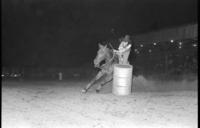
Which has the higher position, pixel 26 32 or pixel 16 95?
pixel 26 32

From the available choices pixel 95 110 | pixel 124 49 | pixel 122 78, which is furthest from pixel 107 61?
pixel 95 110

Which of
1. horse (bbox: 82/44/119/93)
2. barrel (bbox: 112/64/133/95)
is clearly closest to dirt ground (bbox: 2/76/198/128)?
barrel (bbox: 112/64/133/95)

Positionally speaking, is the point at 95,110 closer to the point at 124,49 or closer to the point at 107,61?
the point at 124,49

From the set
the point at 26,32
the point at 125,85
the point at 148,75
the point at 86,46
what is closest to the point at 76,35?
the point at 86,46

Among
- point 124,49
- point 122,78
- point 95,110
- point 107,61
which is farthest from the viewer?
point 107,61

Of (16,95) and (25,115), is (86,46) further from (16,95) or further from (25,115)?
(25,115)

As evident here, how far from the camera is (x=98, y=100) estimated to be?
12562 millimetres

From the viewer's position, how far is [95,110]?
35.4 ft

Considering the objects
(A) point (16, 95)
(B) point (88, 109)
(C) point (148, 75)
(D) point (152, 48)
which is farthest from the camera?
(D) point (152, 48)

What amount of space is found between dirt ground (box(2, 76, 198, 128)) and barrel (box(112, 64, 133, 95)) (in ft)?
0.88

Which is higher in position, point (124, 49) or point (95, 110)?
point (124, 49)

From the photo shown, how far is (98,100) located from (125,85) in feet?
5.09

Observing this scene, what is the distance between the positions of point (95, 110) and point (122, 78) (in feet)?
10.1

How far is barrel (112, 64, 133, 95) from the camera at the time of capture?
13539mm
